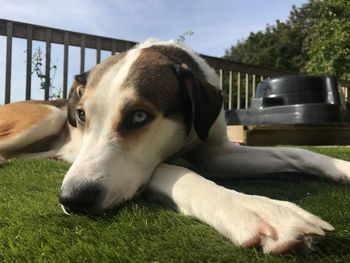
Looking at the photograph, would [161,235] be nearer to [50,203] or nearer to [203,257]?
[203,257]

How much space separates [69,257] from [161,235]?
293 mm

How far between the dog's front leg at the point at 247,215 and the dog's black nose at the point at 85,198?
275mm

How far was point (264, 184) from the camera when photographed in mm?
2295

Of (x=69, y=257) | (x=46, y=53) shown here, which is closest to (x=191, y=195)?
(x=69, y=257)

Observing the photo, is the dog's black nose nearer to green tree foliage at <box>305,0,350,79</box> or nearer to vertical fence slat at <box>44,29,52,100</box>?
vertical fence slat at <box>44,29,52,100</box>

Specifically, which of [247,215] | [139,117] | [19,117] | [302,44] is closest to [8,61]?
[19,117]

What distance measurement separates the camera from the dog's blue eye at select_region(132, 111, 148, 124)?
1961mm

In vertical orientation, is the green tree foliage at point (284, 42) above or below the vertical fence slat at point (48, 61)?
above

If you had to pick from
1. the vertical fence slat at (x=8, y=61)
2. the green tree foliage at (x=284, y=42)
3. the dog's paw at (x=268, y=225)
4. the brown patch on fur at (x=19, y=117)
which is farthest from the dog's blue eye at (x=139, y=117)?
the green tree foliage at (x=284, y=42)

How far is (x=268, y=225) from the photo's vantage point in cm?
124

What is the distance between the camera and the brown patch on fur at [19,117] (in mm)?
3432

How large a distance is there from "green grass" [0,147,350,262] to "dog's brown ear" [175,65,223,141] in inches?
14.9

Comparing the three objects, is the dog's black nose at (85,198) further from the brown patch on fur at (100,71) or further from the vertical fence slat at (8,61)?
the vertical fence slat at (8,61)

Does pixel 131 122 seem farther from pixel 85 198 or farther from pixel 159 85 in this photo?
pixel 85 198
